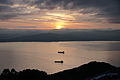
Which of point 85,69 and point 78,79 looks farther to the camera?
point 85,69

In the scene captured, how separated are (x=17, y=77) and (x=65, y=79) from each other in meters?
3.70

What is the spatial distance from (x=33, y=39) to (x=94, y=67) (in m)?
159

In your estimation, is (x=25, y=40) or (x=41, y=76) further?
(x=25, y=40)

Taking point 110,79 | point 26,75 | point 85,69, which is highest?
point 110,79

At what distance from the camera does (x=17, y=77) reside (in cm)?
1224

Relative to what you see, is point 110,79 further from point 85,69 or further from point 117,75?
point 85,69

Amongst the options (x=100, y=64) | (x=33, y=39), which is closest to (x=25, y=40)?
(x=33, y=39)

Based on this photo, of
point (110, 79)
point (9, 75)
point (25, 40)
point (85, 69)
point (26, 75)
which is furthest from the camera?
point (25, 40)

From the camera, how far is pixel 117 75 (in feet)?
23.9

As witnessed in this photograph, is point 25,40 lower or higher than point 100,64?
lower

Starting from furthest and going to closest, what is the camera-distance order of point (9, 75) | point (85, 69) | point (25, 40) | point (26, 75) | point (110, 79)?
point (25, 40), point (85, 69), point (9, 75), point (26, 75), point (110, 79)

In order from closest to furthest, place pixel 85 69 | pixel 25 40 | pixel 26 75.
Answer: pixel 26 75 < pixel 85 69 < pixel 25 40

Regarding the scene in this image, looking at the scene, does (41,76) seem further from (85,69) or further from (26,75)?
(85,69)

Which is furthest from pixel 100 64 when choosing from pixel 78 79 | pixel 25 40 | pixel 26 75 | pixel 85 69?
pixel 25 40
